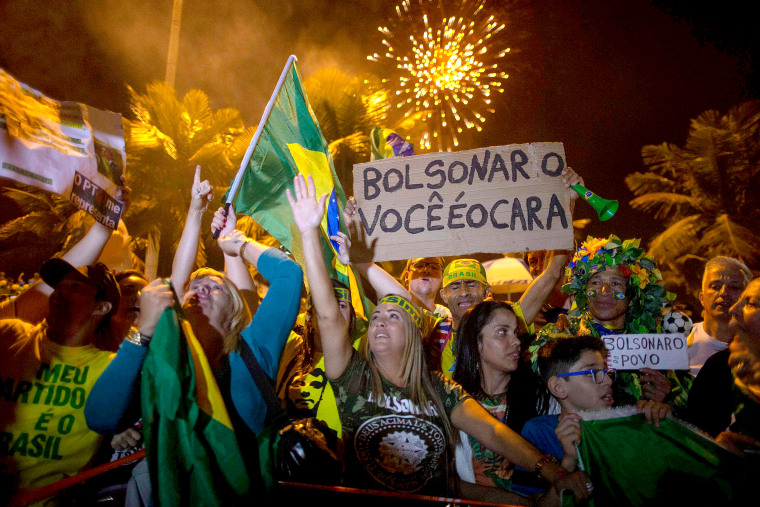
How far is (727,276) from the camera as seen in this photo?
4414 millimetres

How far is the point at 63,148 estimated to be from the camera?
309 cm

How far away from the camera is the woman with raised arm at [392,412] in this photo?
283 cm

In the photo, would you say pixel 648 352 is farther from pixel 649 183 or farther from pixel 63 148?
pixel 649 183

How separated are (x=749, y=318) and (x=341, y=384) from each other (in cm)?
237

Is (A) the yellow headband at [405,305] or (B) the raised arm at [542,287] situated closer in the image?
(A) the yellow headband at [405,305]

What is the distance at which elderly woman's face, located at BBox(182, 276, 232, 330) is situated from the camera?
2869 millimetres

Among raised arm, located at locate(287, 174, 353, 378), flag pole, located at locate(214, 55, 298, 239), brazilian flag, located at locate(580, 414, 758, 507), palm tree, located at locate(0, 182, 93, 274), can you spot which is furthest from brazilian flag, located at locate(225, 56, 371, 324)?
palm tree, located at locate(0, 182, 93, 274)

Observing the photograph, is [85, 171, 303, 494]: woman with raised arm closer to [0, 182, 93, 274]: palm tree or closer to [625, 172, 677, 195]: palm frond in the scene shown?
[0, 182, 93, 274]: palm tree

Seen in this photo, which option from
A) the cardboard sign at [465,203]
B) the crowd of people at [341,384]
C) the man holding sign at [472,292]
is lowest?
the crowd of people at [341,384]

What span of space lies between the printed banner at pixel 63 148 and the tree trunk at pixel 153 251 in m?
11.7

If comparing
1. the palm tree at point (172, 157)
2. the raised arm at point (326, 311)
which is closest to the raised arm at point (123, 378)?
the raised arm at point (326, 311)

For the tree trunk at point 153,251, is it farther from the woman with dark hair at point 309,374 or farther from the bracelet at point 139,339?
the bracelet at point 139,339

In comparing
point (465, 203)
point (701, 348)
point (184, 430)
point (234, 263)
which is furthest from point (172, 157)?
point (701, 348)

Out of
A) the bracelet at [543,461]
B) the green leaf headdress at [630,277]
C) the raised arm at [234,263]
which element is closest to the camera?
the bracelet at [543,461]
